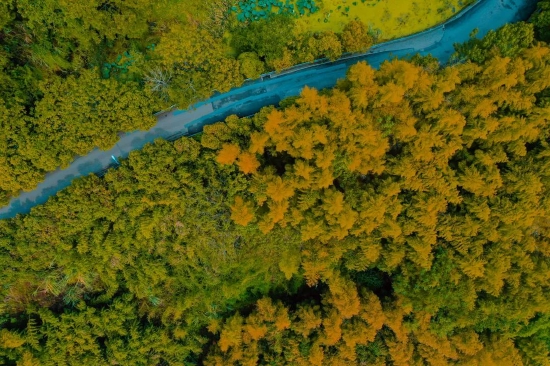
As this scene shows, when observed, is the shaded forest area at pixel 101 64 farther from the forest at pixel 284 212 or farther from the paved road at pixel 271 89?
the paved road at pixel 271 89

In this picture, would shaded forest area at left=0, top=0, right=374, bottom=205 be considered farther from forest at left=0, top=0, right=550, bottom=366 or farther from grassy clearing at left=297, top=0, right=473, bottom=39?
grassy clearing at left=297, top=0, right=473, bottom=39

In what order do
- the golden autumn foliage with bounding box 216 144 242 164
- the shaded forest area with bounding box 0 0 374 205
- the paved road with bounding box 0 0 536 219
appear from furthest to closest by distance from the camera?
the paved road with bounding box 0 0 536 219, the shaded forest area with bounding box 0 0 374 205, the golden autumn foliage with bounding box 216 144 242 164

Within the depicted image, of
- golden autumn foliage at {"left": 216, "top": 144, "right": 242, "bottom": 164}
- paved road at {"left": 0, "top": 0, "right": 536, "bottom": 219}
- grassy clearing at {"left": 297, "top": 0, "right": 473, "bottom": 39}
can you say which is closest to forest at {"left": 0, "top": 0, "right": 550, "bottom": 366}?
golden autumn foliage at {"left": 216, "top": 144, "right": 242, "bottom": 164}

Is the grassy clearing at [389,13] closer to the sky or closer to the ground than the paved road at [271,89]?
closer to the sky

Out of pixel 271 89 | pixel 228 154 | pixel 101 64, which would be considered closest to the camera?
pixel 228 154

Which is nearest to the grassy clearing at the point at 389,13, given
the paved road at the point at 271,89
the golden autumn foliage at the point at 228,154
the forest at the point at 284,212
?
the paved road at the point at 271,89

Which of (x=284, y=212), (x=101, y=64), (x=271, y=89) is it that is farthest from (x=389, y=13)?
(x=101, y=64)

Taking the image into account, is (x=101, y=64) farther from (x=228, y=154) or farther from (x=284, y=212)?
(x=284, y=212)
